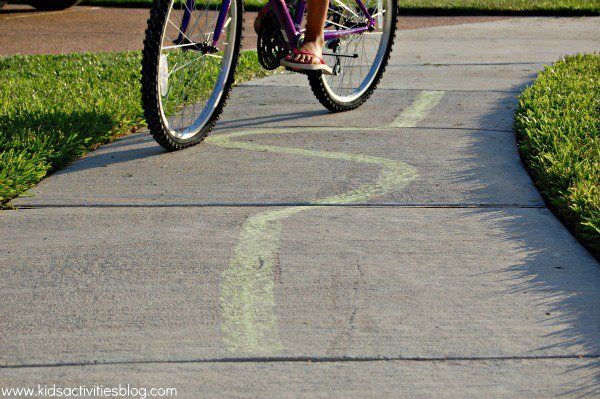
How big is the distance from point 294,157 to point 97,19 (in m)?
7.19

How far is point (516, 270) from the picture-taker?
12.3 feet

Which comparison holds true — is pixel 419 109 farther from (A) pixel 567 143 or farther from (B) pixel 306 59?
(A) pixel 567 143

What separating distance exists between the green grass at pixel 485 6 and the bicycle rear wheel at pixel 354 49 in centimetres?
535

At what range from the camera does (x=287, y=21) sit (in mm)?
5871

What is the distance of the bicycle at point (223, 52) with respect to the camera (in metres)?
5.06

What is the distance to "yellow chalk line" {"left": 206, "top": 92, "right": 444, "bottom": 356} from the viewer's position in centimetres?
322

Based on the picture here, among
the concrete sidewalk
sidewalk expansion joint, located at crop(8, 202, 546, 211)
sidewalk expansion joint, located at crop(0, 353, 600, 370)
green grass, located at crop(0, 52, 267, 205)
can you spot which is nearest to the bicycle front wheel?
the concrete sidewalk

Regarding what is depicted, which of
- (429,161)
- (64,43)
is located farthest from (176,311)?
(64,43)

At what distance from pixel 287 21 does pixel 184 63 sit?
707 millimetres

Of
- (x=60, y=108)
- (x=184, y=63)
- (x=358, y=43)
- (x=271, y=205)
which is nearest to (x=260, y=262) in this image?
(x=271, y=205)

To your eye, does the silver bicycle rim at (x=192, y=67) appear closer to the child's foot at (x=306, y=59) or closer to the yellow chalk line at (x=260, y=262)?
the yellow chalk line at (x=260, y=262)

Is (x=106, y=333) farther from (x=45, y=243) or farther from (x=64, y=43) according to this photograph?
(x=64, y=43)

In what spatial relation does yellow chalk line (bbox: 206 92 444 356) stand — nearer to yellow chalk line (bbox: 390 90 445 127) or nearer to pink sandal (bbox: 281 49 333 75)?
pink sandal (bbox: 281 49 333 75)

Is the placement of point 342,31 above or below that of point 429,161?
above
